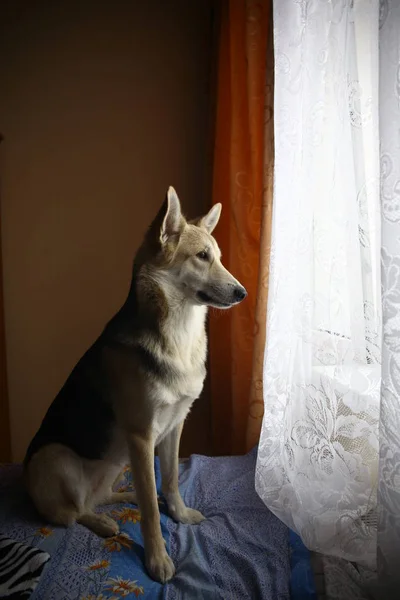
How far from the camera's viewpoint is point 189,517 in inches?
52.2

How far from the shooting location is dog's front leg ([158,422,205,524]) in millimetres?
1330

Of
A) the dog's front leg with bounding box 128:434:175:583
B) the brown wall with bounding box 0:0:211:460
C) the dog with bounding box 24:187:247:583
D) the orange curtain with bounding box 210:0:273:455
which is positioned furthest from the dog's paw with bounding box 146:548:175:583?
the brown wall with bounding box 0:0:211:460

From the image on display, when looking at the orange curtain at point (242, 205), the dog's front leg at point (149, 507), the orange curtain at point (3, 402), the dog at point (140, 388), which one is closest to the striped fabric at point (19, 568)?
the dog at point (140, 388)

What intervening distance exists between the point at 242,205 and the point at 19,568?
62.4 inches

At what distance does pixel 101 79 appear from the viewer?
2.35 metres

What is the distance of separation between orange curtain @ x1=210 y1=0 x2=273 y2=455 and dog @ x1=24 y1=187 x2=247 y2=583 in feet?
1.36

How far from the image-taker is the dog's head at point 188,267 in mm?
1303

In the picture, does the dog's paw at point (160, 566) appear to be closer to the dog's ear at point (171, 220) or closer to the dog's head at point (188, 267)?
the dog's head at point (188, 267)

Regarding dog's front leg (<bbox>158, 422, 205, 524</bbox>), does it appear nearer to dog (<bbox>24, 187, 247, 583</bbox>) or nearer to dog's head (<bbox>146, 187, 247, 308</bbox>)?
dog (<bbox>24, 187, 247, 583</bbox>)

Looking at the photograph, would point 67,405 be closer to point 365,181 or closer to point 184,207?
point 365,181

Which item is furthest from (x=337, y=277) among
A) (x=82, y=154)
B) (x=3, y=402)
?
(x=3, y=402)

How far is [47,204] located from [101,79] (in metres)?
0.83

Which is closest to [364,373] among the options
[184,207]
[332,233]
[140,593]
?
[332,233]

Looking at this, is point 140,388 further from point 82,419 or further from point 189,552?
point 189,552
